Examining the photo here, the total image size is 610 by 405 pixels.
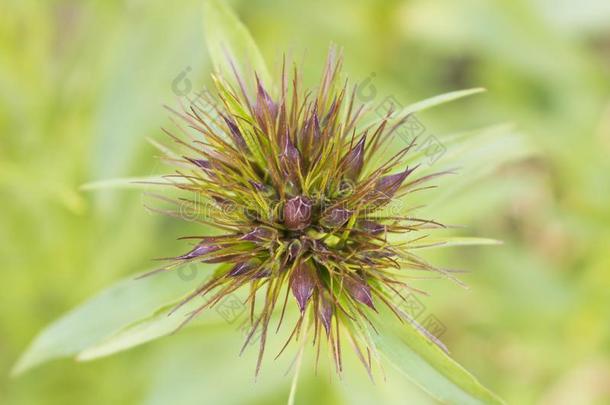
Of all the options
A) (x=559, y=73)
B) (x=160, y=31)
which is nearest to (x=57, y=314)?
(x=160, y=31)

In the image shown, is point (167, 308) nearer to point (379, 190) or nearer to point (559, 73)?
point (379, 190)

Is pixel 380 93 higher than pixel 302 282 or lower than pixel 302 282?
higher

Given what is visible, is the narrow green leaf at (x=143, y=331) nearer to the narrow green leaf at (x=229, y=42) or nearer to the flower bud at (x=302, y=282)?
the flower bud at (x=302, y=282)

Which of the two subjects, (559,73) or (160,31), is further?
(559,73)

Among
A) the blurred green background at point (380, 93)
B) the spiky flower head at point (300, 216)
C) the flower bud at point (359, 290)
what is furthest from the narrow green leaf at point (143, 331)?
the blurred green background at point (380, 93)

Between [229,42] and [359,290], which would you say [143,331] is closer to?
[359,290]

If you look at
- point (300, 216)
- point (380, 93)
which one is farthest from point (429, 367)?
point (380, 93)

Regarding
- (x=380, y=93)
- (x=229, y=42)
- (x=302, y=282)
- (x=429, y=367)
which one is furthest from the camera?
(x=380, y=93)
